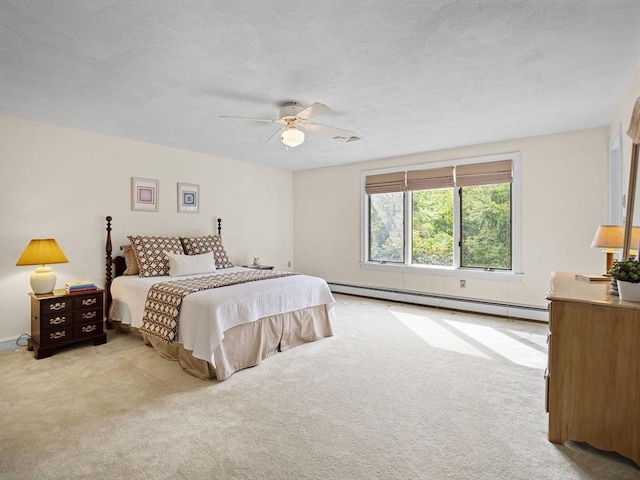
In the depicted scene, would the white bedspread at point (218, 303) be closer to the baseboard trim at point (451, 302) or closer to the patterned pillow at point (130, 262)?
the patterned pillow at point (130, 262)

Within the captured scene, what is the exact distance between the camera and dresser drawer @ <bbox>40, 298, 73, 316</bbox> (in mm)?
3312

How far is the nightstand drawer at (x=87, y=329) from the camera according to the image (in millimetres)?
3523

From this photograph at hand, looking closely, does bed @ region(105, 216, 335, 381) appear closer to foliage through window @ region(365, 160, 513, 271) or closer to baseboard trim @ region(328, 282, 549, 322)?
baseboard trim @ region(328, 282, 549, 322)

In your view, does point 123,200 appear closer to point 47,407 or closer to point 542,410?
point 47,407

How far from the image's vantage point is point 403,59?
239 cm

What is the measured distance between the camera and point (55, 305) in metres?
3.40

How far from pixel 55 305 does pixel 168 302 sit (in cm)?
126

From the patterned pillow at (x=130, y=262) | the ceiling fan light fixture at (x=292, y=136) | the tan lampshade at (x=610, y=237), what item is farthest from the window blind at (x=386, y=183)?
the patterned pillow at (x=130, y=262)

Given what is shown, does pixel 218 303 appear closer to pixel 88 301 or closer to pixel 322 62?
pixel 88 301

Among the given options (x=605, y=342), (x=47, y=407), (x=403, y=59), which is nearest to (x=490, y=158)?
(x=403, y=59)

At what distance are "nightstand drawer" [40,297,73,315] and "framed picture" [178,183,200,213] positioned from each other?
1931 mm

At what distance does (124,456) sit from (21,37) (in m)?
2.51

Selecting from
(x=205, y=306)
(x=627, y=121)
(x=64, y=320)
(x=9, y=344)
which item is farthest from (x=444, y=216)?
(x=9, y=344)

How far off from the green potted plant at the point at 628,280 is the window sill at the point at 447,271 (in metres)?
2.79
